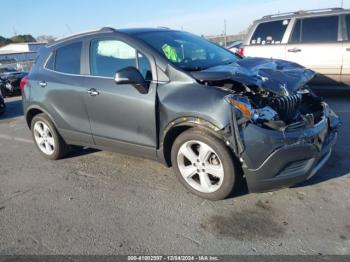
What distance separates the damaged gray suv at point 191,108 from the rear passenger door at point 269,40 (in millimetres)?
3432

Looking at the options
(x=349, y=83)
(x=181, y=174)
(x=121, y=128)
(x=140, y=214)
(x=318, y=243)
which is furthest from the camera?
(x=349, y=83)

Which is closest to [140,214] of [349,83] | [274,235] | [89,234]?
[89,234]

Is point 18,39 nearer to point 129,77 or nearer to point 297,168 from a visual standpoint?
point 129,77

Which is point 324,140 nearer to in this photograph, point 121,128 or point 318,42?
point 121,128

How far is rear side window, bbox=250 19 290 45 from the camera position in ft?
26.5

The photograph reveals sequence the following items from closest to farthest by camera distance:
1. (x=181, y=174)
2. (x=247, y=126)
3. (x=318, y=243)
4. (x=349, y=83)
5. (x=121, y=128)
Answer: (x=318, y=243) → (x=247, y=126) → (x=181, y=174) → (x=121, y=128) → (x=349, y=83)

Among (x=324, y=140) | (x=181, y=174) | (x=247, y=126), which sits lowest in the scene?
(x=181, y=174)

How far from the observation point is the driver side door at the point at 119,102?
4013mm

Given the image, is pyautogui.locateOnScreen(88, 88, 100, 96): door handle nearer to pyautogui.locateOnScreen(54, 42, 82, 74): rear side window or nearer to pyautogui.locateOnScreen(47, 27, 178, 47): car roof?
pyautogui.locateOnScreen(54, 42, 82, 74): rear side window

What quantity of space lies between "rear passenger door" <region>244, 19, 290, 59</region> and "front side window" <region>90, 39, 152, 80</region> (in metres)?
4.74

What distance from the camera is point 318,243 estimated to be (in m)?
2.94

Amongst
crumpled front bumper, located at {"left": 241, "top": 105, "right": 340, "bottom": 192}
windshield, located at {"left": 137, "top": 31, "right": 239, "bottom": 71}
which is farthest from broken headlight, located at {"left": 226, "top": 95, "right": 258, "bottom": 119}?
windshield, located at {"left": 137, "top": 31, "right": 239, "bottom": 71}

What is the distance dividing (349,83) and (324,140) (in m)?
4.47

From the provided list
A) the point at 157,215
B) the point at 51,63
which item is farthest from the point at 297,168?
the point at 51,63
